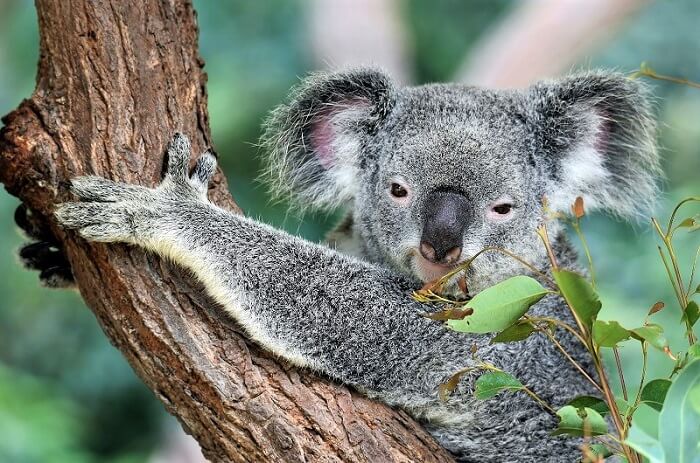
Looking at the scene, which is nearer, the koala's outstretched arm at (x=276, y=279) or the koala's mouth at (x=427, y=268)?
the koala's outstretched arm at (x=276, y=279)

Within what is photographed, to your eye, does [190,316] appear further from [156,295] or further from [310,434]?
[310,434]

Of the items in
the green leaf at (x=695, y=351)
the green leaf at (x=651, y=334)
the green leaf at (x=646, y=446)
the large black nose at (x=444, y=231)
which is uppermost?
the large black nose at (x=444, y=231)

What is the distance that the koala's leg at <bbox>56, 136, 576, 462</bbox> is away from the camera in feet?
8.00

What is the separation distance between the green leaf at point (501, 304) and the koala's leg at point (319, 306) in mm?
667

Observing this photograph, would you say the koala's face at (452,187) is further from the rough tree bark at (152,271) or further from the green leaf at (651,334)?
the green leaf at (651,334)

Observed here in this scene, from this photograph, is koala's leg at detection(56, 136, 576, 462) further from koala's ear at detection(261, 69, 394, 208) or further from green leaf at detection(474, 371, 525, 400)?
koala's ear at detection(261, 69, 394, 208)

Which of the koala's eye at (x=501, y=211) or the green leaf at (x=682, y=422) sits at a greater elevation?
the koala's eye at (x=501, y=211)

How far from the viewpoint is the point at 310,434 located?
2334 millimetres

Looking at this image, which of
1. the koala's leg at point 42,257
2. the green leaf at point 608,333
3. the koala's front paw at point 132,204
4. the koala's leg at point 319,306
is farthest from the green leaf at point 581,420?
the koala's leg at point 42,257

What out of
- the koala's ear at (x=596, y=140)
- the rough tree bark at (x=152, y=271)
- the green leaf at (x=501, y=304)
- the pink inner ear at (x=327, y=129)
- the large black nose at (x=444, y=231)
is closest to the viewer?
the green leaf at (x=501, y=304)

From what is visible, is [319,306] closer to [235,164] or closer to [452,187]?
[452,187]

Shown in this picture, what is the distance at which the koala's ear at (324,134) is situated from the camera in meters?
3.10

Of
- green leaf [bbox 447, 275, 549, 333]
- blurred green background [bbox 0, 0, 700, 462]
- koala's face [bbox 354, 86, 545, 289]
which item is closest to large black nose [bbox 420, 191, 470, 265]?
koala's face [bbox 354, 86, 545, 289]

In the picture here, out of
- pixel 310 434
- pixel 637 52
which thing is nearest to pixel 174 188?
pixel 310 434
